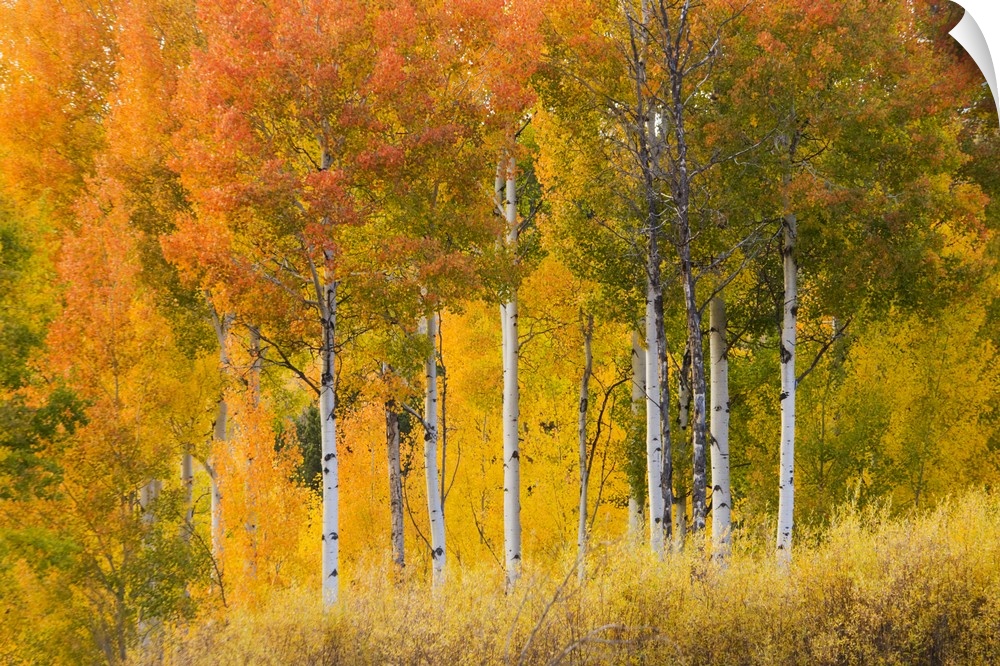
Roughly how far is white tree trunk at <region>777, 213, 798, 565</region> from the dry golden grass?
12.3 ft

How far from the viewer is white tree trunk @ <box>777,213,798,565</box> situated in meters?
12.9

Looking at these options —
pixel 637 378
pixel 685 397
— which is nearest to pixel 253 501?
pixel 637 378

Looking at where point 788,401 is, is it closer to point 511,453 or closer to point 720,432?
point 720,432

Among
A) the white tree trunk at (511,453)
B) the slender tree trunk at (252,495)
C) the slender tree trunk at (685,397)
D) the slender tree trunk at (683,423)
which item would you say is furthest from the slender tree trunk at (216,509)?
the slender tree trunk at (685,397)

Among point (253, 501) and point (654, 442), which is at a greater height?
point (654, 442)

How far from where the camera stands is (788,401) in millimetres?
12922

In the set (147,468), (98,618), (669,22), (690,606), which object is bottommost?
(98,618)

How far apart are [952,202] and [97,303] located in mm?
13178

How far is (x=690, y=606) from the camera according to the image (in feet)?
26.8

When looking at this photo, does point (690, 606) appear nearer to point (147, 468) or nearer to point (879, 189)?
point (879, 189)

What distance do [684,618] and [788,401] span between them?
18.7 feet

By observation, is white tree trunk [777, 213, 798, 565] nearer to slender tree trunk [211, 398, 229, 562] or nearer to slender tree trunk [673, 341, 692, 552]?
slender tree trunk [673, 341, 692, 552]

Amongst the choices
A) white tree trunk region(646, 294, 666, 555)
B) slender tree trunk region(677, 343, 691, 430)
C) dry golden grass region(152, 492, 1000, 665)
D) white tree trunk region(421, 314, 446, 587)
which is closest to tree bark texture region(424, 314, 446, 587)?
white tree trunk region(421, 314, 446, 587)

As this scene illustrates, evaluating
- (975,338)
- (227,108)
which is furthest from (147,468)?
(975,338)
